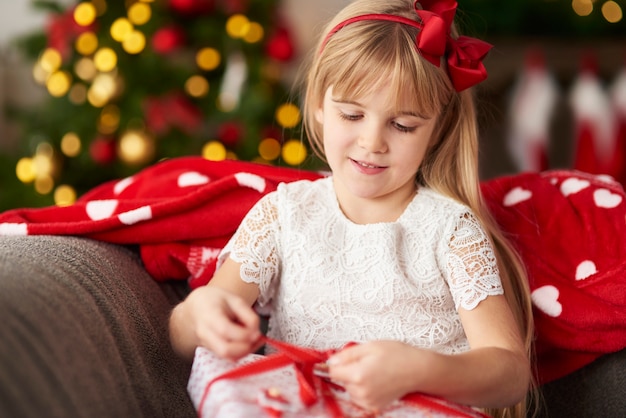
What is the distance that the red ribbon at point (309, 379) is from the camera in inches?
34.2

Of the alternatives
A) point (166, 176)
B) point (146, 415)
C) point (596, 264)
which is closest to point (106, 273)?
point (146, 415)

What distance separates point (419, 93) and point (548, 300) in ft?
1.29

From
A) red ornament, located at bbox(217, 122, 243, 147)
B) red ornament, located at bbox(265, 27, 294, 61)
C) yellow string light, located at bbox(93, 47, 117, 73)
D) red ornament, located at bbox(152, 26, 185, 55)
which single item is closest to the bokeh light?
red ornament, located at bbox(265, 27, 294, 61)

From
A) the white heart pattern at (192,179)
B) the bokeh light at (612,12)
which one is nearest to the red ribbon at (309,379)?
the white heart pattern at (192,179)

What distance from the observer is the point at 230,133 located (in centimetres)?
268

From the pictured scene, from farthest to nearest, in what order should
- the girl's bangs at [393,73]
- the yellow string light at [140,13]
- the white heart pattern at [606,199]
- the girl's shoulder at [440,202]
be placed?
1. the yellow string light at [140,13]
2. the white heart pattern at [606,199]
3. the girl's shoulder at [440,202]
4. the girl's bangs at [393,73]

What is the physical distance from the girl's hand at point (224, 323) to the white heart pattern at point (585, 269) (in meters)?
0.56

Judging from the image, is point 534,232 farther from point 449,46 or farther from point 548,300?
point 449,46

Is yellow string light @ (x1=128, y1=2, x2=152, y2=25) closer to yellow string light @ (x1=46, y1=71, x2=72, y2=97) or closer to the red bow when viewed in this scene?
yellow string light @ (x1=46, y1=71, x2=72, y2=97)

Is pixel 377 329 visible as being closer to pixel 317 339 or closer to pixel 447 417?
pixel 317 339

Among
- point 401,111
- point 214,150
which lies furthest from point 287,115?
point 401,111

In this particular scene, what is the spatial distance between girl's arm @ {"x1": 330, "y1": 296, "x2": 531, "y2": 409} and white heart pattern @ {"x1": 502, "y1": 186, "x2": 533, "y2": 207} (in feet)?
0.94

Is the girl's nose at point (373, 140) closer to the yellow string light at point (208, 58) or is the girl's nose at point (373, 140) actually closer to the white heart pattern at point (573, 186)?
the white heart pattern at point (573, 186)

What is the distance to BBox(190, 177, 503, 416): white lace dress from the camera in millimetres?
1085
